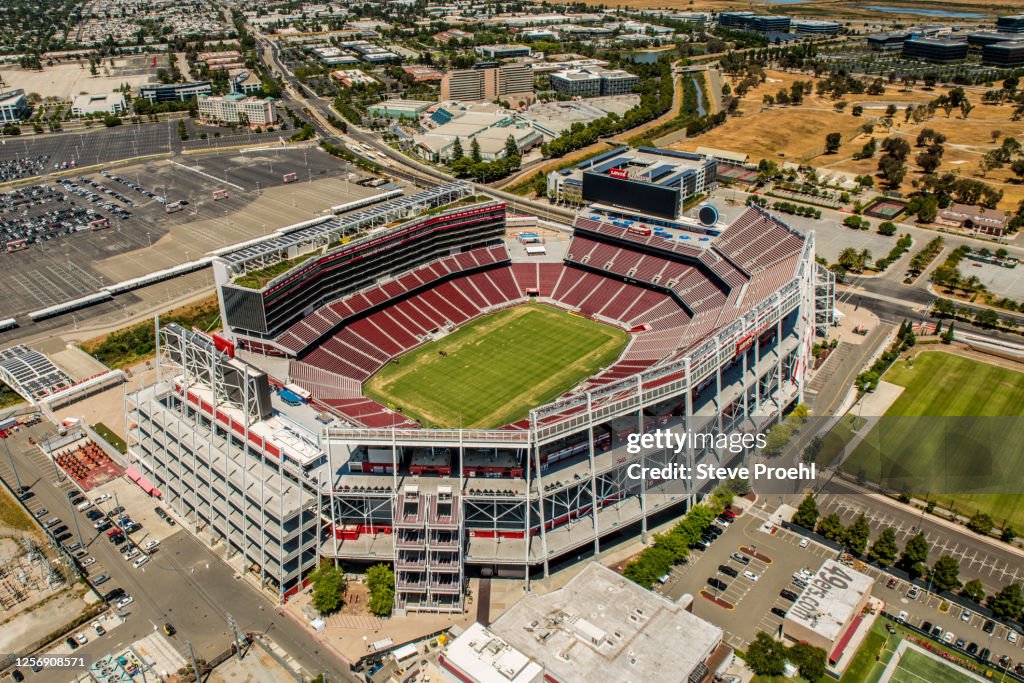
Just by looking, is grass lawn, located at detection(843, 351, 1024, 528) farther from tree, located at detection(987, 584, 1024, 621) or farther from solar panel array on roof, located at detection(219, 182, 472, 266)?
solar panel array on roof, located at detection(219, 182, 472, 266)

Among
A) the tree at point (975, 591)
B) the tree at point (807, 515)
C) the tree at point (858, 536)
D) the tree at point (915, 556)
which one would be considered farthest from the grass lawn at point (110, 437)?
the tree at point (975, 591)

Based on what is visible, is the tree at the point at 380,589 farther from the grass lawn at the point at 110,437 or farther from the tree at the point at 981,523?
the tree at the point at 981,523

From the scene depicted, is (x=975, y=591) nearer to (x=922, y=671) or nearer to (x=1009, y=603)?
(x=1009, y=603)

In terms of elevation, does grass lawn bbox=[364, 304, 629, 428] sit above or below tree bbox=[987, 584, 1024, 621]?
above

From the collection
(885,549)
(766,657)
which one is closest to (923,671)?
(885,549)

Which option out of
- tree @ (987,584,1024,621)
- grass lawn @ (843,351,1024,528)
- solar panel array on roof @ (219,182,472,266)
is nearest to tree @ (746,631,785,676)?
tree @ (987,584,1024,621)

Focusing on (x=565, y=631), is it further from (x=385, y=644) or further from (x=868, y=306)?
(x=868, y=306)
